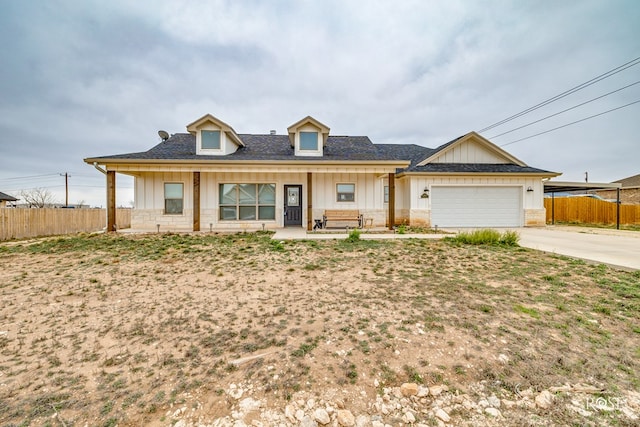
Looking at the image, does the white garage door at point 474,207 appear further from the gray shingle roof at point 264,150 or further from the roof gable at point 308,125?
the roof gable at point 308,125

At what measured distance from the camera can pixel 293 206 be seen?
13.4m

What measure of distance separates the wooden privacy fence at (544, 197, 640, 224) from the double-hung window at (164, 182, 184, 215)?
2217 cm

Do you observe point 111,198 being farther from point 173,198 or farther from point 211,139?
point 211,139

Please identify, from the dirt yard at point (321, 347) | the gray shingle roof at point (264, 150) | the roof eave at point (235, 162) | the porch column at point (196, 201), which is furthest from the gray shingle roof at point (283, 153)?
the dirt yard at point (321, 347)

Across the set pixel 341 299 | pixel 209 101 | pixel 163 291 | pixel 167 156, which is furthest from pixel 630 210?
pixel 209 101

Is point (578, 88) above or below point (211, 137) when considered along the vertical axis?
above

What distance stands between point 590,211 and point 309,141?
18997mm

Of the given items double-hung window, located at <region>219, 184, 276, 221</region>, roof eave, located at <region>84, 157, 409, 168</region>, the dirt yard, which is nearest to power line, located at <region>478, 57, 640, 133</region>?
roof eave, located at <region>84, 157, 409, 168</region>

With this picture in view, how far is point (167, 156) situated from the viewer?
37.9ft

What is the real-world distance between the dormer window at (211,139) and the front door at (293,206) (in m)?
3.87

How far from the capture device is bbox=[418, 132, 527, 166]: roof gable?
1512cm

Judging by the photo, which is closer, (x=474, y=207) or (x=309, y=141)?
(x=309, y=141)

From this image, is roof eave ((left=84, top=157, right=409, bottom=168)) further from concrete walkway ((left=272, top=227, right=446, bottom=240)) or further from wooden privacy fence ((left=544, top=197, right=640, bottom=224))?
wooden privacy fence ((left=544, top=197, right=640, bottom=224))

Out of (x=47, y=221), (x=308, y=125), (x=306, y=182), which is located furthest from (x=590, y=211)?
(x=47, y=221)
